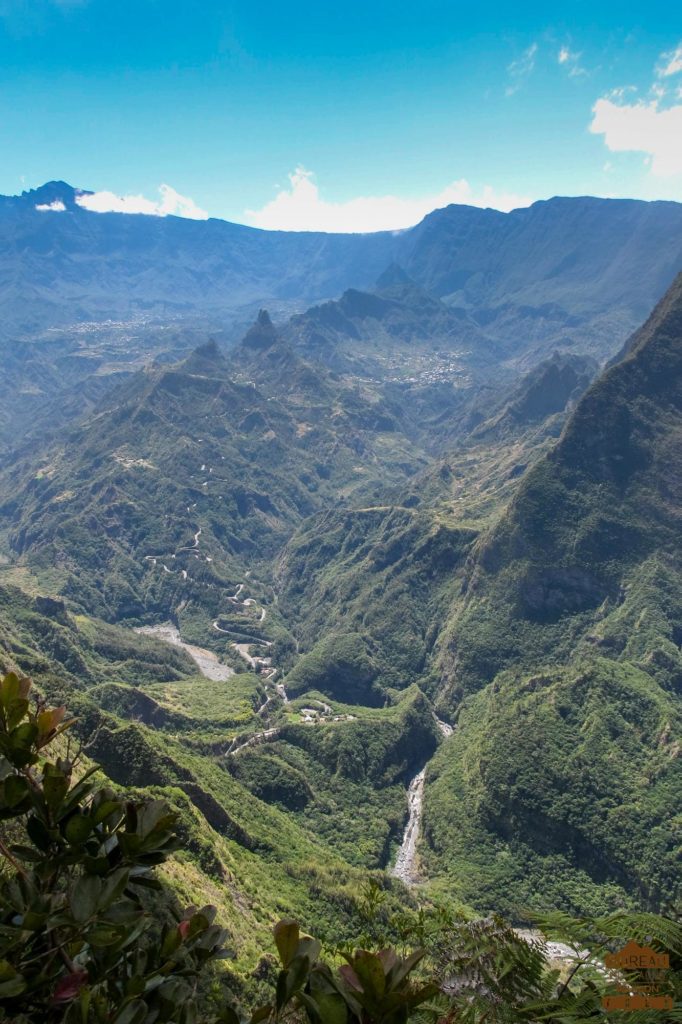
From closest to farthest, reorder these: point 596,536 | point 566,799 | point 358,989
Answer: point 358,989 → point 566,799 → point 596,536

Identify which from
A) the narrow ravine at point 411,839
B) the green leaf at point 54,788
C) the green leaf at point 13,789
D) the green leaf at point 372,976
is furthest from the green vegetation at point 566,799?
the green leaf at point 13,789

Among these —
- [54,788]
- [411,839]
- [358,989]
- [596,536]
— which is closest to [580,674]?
[411,839]

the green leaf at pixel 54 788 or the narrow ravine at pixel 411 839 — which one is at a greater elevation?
the green leaf at pixel 54 788

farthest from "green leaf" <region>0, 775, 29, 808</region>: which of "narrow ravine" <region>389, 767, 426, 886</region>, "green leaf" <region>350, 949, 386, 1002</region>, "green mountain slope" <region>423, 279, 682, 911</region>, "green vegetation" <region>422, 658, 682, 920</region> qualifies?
"narrow ravine" <region>389, 767, 426, 886</region>

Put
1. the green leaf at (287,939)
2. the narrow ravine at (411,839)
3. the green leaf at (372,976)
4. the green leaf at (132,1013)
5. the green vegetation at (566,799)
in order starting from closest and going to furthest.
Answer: the green leaf at (372,976) < the green leaf at (132,1013) < the green leaf at (287,939) < the green vegetation at (566,799) < the narrow ravine at (411,839)

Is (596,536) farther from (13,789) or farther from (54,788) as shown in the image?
(13,789)

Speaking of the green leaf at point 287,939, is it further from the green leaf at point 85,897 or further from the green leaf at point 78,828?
the green leaf at point 78,828

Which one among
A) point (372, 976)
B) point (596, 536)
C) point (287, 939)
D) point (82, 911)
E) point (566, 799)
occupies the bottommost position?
point (566, 799)

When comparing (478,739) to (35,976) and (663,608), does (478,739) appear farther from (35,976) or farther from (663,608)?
(35,976)
